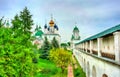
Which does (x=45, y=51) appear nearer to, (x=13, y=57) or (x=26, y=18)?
(x=26, y=18)

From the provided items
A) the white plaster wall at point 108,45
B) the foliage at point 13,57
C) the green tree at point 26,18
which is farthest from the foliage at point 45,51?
the white plaster wall at point 108,45

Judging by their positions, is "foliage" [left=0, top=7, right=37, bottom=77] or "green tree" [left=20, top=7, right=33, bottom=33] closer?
"foliage" [left=0, top=7, right=37, bottom=77]

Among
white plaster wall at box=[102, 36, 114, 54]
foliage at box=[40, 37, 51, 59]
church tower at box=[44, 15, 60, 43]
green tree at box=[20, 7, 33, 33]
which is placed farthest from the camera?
church tower at box=[44, 15, 60, 43]

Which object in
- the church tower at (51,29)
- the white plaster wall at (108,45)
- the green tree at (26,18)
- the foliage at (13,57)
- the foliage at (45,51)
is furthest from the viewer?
the church tower at (51,29)

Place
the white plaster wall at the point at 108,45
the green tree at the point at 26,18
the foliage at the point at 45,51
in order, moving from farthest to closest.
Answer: the foliage at the point at 45,51, the green tree at the point at 26,18, the white plaster wall at the point at 108,45

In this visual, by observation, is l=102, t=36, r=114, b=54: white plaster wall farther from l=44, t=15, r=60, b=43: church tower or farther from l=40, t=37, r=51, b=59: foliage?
l=44, t=15, r=60, b=43: church tower

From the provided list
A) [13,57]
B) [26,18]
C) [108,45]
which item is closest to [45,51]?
[26,18]

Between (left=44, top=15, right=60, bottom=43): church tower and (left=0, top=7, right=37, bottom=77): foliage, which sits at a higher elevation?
(left=44, top=15, right=60, bottom=43): church tower

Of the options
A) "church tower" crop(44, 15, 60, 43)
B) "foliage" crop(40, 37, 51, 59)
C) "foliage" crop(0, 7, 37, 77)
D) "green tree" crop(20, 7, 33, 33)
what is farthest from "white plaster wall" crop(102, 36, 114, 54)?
"church tower" crop(44, 15, 60, 43)

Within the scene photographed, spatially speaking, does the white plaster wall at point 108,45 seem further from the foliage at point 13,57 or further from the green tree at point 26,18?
the green tree at point 26,18

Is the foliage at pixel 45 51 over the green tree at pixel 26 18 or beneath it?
beneath

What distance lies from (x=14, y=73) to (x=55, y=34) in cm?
5995

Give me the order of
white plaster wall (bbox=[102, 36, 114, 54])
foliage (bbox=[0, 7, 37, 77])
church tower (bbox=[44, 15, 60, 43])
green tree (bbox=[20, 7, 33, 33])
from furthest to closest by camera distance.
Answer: church tower (bbox=[44, 15, 60, 43])
green tree (bbox=[20, 7, 33, 33])
foliage (bbox=[0, 7, 37, 77])
white plaster wall (bbox=[102, 36, 114, 54])

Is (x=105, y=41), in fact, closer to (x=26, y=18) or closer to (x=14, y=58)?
(x=14, y=58)
